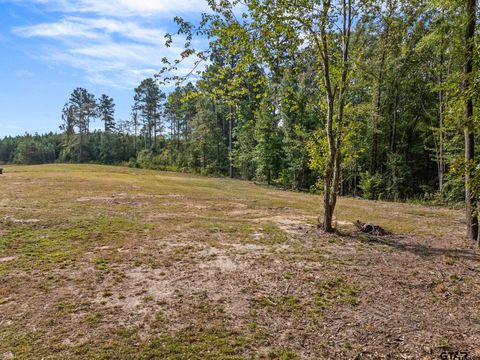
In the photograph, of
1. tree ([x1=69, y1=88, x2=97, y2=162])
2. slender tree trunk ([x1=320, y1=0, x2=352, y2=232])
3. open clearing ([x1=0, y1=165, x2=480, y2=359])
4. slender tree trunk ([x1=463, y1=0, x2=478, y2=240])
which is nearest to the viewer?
open clearing ([x1=0, y1=165, x2=480, y2=359])

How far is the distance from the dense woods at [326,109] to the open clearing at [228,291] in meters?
1.96

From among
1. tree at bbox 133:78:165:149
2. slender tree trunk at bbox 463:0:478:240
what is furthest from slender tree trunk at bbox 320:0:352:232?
tree at bbox 133:78:165:149

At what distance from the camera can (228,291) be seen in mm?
5504

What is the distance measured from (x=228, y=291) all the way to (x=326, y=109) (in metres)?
12.0

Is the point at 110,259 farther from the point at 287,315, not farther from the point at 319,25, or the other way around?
the point at 319,25

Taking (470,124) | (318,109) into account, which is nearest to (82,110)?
(318,109)

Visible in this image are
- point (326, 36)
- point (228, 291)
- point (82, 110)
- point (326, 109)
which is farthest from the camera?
point (82, 110)

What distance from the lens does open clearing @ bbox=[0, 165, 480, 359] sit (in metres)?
3.90

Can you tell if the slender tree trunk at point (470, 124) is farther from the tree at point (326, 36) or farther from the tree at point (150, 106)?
the tree at point (150, 106)

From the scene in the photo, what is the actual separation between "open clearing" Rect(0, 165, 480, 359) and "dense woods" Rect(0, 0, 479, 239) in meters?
1.96

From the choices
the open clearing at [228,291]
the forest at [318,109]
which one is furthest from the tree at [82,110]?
the open clearing at [228,291]

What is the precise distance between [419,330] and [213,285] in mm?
3316

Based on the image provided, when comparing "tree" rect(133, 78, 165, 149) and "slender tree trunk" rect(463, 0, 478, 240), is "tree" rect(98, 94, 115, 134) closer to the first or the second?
"tree" rect(133, 78, 165, 149)

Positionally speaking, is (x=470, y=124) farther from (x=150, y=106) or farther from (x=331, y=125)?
(x=150, y=106)
